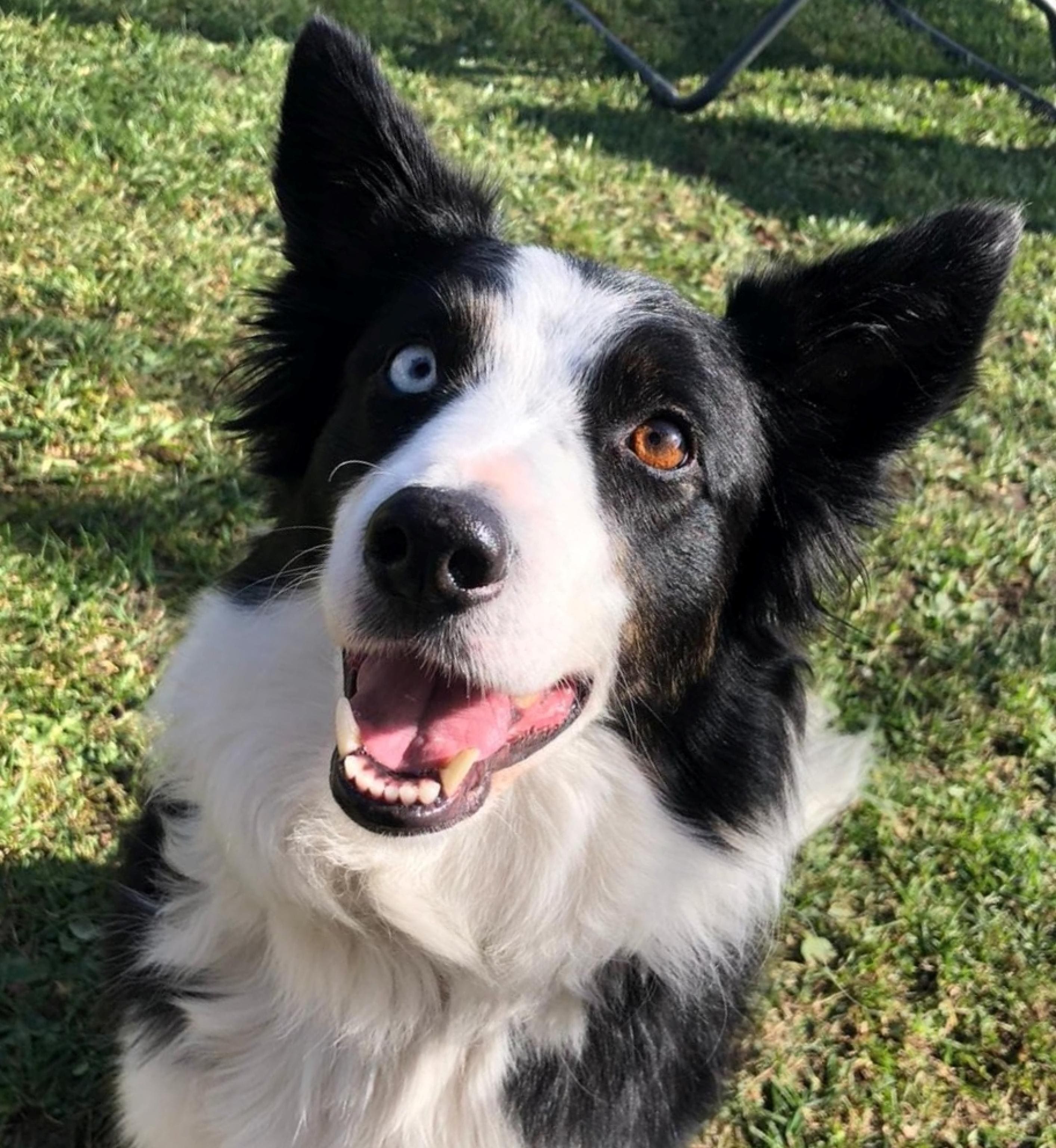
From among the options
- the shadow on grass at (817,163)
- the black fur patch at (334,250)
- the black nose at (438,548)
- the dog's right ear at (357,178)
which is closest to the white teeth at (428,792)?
the black nose at (438,548)

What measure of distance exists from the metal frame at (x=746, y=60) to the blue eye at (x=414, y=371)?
5.55m

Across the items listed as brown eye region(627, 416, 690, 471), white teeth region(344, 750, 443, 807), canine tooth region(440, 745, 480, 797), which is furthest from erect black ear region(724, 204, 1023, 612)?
white teeth region(344, 750, 443, 807)

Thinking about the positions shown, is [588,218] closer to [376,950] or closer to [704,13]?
[704,13]

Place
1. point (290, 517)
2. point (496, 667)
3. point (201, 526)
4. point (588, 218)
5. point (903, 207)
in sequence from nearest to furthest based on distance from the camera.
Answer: point (496, 667) → point (290, 517) → point (201, 526) → point (588, 218) → point (903, 207)

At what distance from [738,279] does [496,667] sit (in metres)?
1.21

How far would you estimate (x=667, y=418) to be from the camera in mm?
2369

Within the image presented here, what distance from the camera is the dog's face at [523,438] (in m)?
2.01

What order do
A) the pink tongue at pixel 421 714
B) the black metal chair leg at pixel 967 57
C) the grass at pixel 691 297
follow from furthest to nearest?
the black metal chair leg at pixel 967 57 < the grass at pixel 691 297 < the pink tongue at pixel 421 714

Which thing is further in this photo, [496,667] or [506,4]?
[506,4]

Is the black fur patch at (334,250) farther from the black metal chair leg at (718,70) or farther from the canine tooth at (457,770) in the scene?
the black metal chair leg at (718,70)

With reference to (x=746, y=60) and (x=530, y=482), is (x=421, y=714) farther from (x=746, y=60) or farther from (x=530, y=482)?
(x=746, y=60)

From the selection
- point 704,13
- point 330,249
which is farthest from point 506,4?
point 330,249

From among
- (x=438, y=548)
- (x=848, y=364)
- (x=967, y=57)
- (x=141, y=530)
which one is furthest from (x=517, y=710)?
(x=967, y=57)

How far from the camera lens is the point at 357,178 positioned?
2.62 meters
